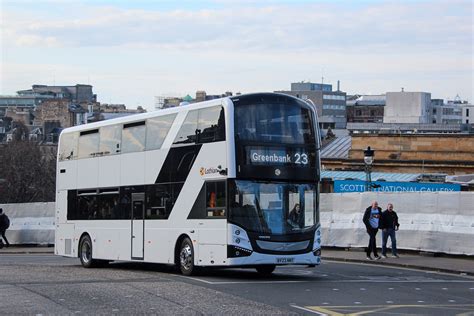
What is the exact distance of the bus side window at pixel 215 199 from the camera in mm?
23906

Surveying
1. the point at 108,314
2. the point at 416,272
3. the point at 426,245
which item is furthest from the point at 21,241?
the point at 108,314

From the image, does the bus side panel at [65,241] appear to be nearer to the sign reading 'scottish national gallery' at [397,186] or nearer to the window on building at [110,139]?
the window on building at [110,139]

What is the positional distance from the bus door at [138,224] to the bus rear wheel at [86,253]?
9.03 feet

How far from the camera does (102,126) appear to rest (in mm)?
29656

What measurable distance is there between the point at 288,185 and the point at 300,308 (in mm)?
6932

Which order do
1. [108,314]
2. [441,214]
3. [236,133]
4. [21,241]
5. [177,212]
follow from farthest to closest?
[21,241] → [441,214] → [177,212] → [236,133] → [108,314]

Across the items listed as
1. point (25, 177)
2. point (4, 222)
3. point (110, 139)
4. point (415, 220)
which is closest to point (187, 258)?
point (110, 139)

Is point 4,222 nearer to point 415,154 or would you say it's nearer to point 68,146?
point 68,146

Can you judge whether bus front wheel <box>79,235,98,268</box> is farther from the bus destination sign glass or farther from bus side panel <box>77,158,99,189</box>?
the bus destination sign glass

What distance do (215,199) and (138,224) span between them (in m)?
4.00

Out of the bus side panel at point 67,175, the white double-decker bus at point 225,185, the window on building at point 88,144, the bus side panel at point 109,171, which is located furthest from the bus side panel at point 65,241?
the white double-decker bus at point 225,185

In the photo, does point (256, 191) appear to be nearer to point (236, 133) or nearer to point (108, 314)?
point (236, 133)

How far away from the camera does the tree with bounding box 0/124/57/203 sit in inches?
3159

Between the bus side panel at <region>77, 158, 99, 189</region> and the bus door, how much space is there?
2516 mm
